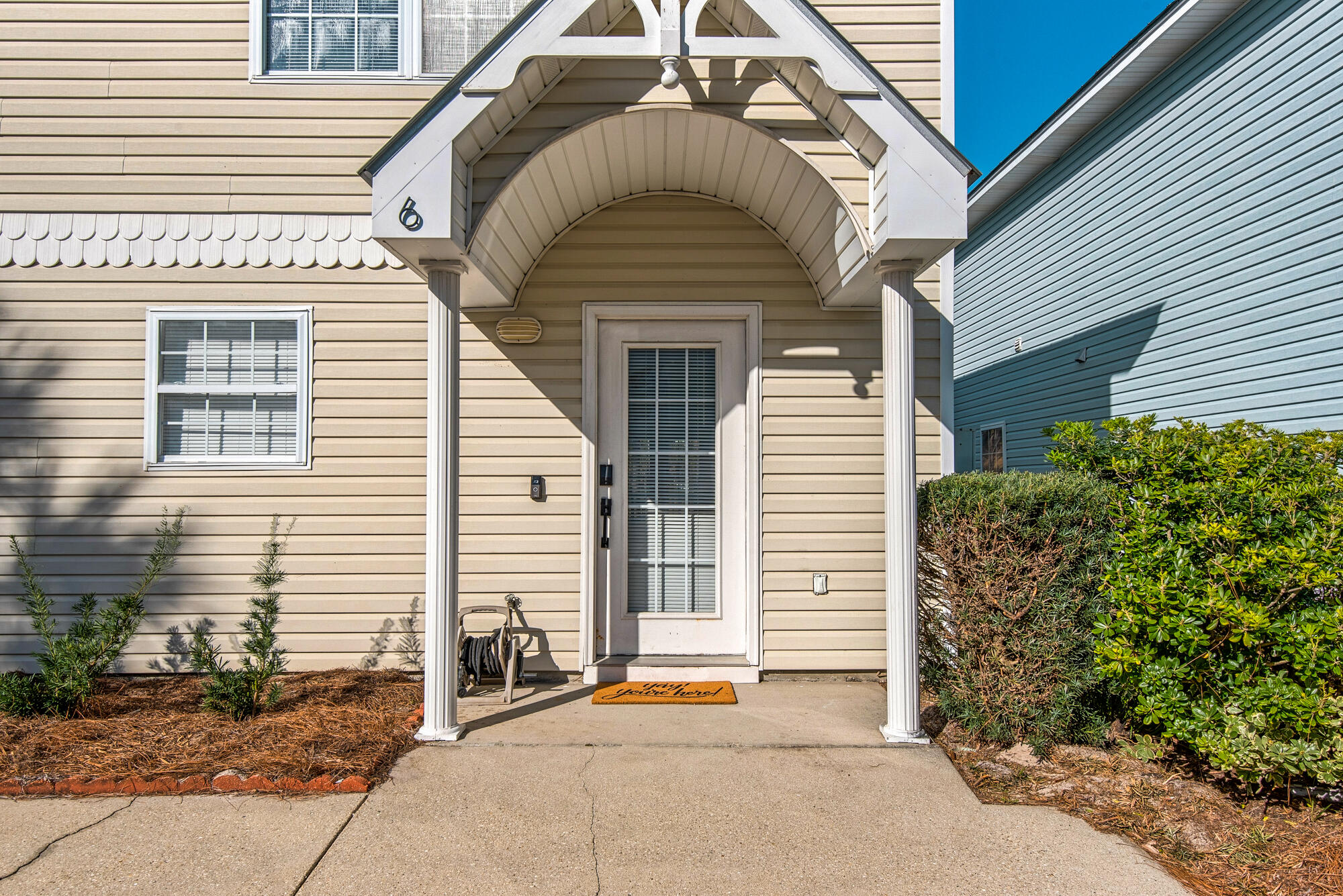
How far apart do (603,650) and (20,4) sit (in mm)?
5467

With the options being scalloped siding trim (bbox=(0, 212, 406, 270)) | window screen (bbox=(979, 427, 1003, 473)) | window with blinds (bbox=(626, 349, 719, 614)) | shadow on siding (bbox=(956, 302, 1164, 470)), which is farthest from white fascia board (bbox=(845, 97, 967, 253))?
window screen (bbox=(979, 427, 1003, 473))

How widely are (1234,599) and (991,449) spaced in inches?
295

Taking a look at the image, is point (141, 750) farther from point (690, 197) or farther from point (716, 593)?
point (690, 197)

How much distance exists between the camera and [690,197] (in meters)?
4.75

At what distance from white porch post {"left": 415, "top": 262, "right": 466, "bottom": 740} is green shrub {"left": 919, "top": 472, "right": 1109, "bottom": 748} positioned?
247 centimetres

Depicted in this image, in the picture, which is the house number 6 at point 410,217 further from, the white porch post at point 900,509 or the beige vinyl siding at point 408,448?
the white porch post at point 900,509

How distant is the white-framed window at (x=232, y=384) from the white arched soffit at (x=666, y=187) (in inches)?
48.9

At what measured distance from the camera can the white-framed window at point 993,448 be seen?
9828mm

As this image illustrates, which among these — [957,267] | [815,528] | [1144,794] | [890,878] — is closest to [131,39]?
[815,528]

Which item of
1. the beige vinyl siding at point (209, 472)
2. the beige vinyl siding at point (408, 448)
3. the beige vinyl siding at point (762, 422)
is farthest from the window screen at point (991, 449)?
the beige vinyl siding at point (209, 472)

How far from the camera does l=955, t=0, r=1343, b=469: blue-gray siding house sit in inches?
203

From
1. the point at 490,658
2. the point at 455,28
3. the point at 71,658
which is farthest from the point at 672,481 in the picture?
the point at 71,658

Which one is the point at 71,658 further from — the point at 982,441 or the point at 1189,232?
the point at 982,441

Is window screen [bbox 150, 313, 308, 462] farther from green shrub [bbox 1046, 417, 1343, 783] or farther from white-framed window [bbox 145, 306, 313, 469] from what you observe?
green shrub [bbox 1046, 417, 1343, 783]
